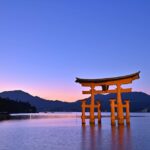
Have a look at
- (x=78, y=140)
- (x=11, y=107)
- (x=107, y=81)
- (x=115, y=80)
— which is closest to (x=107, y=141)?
(x=78, y=140)

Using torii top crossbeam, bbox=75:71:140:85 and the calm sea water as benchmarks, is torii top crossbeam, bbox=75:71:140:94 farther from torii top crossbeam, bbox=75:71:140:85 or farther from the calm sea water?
the calm sea water

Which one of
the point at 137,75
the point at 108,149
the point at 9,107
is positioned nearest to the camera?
the point at 108,149

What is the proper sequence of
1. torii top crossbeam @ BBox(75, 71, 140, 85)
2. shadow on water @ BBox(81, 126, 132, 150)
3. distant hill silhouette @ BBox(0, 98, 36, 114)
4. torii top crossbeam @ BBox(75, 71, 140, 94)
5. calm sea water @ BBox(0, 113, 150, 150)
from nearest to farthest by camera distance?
shadow on water @ BBox(81, 126, 132, 150) → calm sea water @ BBox(0, 113, 150, 150) → torii top crossbeam @ BBox(75, 71, 140, 85) → torii top crossbeam @ BBox(75, 71, 140, 94) → distant hill silhouette @ BBox(0, 98, 36, 114)

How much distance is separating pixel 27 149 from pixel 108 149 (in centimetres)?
509

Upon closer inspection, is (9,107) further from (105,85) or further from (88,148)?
(88,148)

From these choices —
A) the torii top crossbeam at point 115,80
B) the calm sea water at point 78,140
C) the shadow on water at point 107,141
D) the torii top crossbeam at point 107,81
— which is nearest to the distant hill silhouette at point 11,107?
the torii top crossbeam at point 107,81

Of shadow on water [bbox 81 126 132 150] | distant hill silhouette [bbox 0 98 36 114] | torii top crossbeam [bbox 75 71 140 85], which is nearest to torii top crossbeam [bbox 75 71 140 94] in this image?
torii top crossbeam [bbox 75 71 140 85]

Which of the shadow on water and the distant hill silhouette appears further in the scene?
the distant hill silhouette

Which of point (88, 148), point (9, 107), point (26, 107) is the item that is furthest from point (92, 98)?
point (26, 107)

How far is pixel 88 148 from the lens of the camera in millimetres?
20516

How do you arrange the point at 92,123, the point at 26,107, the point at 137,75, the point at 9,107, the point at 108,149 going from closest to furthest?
1. the point at 108,149
2. the point at 137,75
3. the point at 92,123
4. the point at 9,107
5. the point at 26,107

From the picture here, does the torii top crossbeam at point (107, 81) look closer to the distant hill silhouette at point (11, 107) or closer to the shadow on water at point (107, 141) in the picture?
the shadow on water at point (107, 141)

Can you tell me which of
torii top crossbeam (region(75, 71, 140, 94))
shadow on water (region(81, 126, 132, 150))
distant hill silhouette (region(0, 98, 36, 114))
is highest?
distant hill silhouette (region(0, 98, 36, 114))

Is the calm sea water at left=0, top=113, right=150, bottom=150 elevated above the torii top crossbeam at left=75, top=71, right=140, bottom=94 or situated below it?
below
